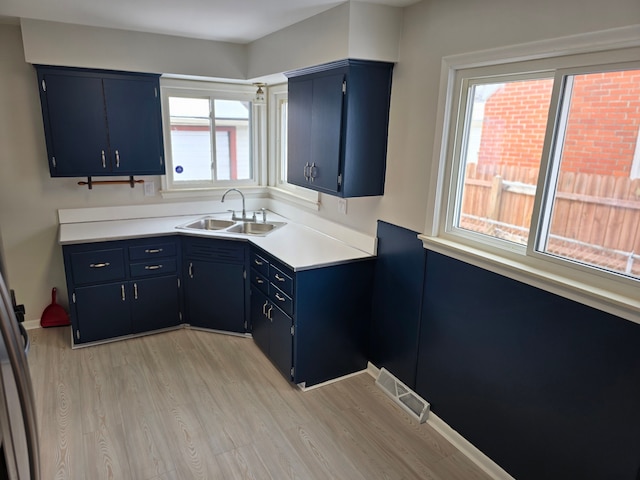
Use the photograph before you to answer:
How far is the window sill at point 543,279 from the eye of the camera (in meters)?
1.60

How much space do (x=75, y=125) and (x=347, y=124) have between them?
2153mm

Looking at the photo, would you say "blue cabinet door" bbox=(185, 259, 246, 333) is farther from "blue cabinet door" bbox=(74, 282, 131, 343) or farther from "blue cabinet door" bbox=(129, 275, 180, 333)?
"blue cabinet door" bbox=(74, 282, 131, 343)

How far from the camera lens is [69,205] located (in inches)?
142

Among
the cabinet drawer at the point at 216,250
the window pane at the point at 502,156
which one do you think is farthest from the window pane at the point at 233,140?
the window pane at the point at 502,156

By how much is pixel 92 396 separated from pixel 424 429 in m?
2.11

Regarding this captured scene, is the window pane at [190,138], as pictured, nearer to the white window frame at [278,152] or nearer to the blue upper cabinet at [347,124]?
the white window frame at [278,152]

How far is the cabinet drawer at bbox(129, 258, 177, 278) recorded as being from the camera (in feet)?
11.2

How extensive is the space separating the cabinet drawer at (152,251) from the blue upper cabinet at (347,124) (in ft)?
4.40

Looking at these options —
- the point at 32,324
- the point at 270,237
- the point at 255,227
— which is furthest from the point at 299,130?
the point at 32,324

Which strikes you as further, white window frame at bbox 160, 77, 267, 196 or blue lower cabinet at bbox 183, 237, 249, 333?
white window frame at bbox 160, 77, 267, 196

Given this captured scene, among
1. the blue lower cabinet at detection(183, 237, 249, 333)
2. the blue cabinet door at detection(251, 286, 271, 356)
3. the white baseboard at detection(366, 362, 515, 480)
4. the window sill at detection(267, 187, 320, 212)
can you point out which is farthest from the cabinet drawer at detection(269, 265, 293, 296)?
the white baseboard at detection(366, 362, 515, 480)

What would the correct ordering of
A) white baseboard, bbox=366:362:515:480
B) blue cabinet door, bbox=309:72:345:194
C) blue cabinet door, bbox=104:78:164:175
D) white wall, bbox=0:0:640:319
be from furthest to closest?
blue cabinet door, bbox=104:78:164:175 → blue cabinet door, bbox=309:72:345:194 → white baseboard, bbox=366:362:515:480 → white wall, bbox=0:0:640:319

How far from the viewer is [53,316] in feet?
12.0

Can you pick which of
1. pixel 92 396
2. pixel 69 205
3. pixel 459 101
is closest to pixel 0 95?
pixel 69 205
